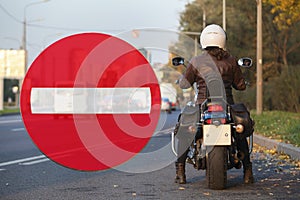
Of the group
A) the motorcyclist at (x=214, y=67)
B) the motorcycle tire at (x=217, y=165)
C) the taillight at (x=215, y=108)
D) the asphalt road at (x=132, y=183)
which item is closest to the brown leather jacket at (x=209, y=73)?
the motorcyclist at (x=214, y=67)

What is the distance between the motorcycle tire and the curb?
3.92 m

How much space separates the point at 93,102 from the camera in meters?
36.5

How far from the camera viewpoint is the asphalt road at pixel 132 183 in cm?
743

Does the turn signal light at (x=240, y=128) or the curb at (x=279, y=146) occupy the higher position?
the turn signal light at (x=240, y=128)

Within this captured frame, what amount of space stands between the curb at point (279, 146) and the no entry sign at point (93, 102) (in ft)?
8.94

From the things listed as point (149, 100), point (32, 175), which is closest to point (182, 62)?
point (32, 175)

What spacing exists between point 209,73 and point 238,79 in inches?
18.7

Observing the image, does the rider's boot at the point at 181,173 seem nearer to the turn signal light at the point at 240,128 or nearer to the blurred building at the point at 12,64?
the turn signal light at the point at 240,128

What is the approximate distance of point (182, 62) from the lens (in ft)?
27.4

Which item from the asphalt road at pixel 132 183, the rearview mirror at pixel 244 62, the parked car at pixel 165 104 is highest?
the rearview mirror at pixel 244 62

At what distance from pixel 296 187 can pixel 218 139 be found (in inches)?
51.3

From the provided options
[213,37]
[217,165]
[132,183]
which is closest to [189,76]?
[213,37]

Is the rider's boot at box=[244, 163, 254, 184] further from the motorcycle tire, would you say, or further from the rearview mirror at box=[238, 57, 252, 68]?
the rearview mirror at box=[238, 57, 252, 68]

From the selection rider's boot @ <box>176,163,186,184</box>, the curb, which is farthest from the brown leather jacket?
the curb
